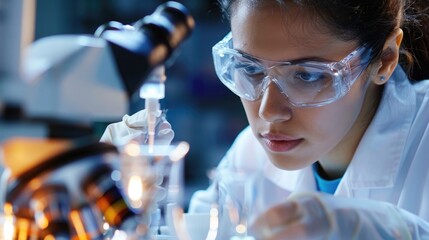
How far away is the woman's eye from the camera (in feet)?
3.71

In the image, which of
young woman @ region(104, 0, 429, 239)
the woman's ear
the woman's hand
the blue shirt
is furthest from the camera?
the blue shirt

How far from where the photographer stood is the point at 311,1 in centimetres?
115

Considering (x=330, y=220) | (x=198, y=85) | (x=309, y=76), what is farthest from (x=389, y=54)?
(x=198, y=85)

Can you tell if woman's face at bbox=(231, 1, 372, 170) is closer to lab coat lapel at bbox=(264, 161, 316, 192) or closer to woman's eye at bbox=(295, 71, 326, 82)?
woman's eye at bbox=(295, 71, 326, 82)

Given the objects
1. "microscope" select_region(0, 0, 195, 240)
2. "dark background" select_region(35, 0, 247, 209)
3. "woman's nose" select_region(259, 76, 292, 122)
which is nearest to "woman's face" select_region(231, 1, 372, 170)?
"woman's nose" select_region(259, 76, 292, 122)

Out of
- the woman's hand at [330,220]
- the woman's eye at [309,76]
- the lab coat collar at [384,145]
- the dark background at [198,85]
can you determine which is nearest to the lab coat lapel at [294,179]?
the lab coat collar at [384,145]

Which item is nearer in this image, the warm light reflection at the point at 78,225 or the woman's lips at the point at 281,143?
the warm light reflection at the point at 78,225

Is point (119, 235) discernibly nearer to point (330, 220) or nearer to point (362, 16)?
point (330, 220)

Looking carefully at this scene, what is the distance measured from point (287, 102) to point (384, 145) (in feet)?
0.97

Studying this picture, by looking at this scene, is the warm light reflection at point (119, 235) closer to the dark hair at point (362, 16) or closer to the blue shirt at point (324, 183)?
the dark hair at point (362, 16)

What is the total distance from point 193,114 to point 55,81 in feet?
6.12

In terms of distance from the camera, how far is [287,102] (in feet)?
3.78

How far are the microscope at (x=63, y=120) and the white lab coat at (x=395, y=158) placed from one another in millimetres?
548

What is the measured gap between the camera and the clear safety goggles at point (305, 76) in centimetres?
112
